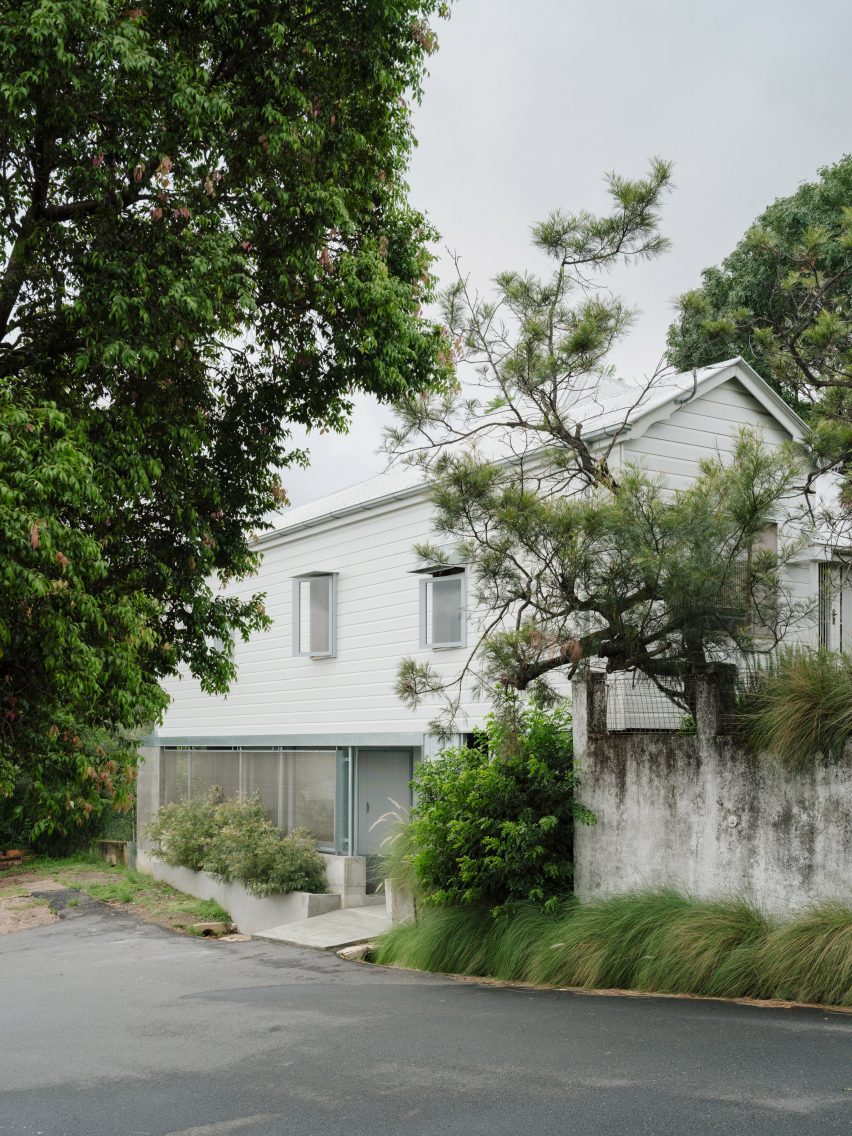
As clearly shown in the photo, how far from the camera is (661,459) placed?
14.9 meters

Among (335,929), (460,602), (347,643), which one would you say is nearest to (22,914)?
(335,929)

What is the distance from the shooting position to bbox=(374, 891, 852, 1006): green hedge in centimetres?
897

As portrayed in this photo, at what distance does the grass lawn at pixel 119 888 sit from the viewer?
1936 centimetres

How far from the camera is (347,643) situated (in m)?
19.3

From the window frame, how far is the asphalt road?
5650mm

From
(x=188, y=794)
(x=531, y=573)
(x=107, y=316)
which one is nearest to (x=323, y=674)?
(x=188, y=794)

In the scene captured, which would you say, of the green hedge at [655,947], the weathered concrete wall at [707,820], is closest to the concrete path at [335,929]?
the green hedge at [655,947]

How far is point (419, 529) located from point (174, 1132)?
1205 centimetres

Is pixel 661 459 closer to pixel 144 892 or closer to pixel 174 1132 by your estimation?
pixel 174 1132

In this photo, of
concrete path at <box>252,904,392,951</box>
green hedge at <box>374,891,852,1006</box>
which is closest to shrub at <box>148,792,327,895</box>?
concrete path at <box>252,904,392,951</box>

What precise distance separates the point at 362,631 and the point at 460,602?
281 cm

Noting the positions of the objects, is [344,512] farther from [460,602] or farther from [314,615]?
[460,602]

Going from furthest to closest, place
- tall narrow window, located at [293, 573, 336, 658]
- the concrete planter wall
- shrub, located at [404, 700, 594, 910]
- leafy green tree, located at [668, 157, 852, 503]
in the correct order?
tall narrow window, located at [293, 573, 336, 658], the concrete planter wall, shrub, located at [404, 700, 594, 910], leafy green tree, located at [668, 157, 852, 503]

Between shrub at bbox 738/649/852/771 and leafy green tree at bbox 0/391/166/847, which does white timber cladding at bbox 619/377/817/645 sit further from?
leafy green tree at bbox 0/391/166/847
